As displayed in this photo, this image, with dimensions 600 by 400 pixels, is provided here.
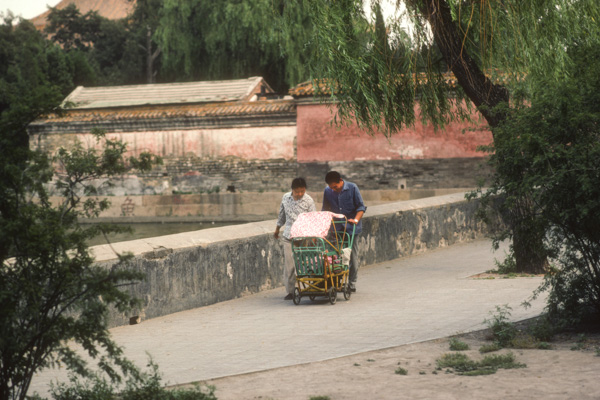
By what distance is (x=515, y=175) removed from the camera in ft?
23.2

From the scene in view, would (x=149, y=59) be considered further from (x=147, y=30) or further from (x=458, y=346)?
(x=458, y=346)

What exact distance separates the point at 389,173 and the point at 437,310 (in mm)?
22693

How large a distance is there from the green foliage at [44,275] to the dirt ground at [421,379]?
3.73 ft

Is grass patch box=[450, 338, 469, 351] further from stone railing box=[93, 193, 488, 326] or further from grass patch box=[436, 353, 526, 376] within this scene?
stone railing box=[93, 193, 488, 326]

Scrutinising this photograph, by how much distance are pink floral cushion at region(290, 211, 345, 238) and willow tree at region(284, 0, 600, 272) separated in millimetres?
2270

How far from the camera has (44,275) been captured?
4.54 metres

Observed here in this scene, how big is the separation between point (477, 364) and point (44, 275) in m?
3.06

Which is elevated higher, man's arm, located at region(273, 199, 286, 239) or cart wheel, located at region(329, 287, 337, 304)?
man's arm, located at region(273, 199, 286, 239)

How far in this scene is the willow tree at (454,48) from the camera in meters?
10.6

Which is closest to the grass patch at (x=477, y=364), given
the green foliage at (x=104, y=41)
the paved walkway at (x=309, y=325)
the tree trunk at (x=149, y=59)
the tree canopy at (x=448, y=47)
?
the paved walkway at (x=309, y=325)

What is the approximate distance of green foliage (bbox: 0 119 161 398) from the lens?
4.40 metres

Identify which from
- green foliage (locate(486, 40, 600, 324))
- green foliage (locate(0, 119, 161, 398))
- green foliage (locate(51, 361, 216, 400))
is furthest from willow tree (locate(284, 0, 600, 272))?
green foliage (locate(0, 119, 161, 398))

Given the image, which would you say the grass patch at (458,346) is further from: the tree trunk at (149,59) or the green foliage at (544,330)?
the tree trunk at (149,59)

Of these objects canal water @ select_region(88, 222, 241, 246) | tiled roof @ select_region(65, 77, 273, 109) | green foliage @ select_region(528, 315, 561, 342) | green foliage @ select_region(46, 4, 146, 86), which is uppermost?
green foliage @ select_region(46, 4, 146, 86)
